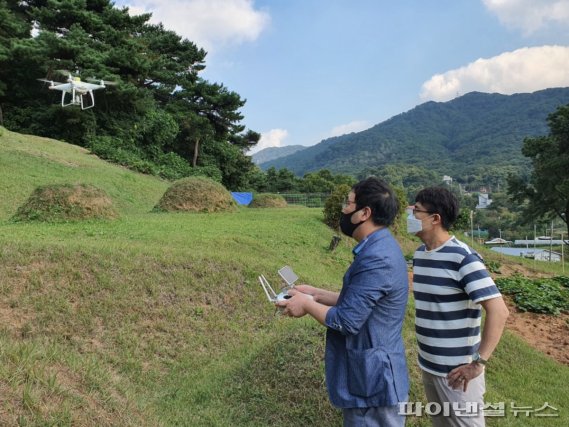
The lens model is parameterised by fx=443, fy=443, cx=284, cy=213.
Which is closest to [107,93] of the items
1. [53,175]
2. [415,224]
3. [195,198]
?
[53,175]

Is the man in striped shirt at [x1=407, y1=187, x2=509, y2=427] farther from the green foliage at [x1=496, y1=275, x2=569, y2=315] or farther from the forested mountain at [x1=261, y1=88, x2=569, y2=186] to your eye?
the forested mountain at [x1=261, y1=88, x2=569, y2=186]

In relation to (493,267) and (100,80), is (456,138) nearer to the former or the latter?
(100,80)

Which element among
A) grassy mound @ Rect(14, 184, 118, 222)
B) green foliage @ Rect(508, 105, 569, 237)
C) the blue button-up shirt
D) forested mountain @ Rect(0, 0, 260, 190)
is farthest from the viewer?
green foliage @ Rect(508, 105, 569, 237)

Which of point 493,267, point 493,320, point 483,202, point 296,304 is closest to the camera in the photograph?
point 296,304

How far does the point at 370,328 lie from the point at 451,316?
63cm

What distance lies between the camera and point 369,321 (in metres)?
1.87

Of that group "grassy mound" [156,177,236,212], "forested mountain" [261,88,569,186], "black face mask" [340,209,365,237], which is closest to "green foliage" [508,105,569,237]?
"grassy mound" [156,177,236,212]

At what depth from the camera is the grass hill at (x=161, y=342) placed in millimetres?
2441

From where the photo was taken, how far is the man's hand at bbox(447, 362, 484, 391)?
216cm

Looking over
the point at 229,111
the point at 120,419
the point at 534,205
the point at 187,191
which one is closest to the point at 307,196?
the point at 229,111

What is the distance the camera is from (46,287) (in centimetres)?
441

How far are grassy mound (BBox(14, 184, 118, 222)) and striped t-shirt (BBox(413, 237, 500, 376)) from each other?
6.97m

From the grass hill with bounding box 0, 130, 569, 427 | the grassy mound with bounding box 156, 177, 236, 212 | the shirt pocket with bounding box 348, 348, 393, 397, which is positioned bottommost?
the grass hill with bounding box 0, 130, 569, 427

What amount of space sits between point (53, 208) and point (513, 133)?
10457 cm
